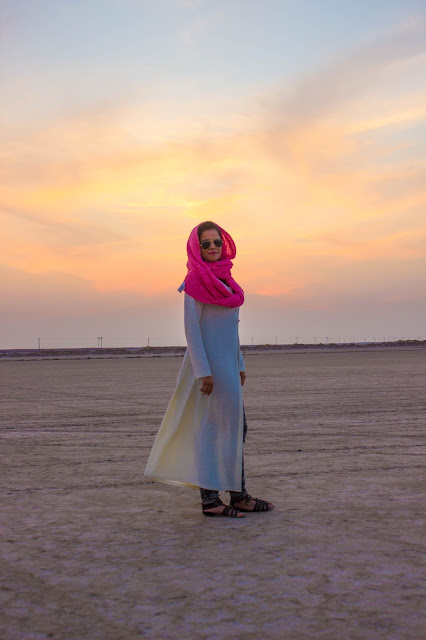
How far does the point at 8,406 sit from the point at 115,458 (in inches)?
278

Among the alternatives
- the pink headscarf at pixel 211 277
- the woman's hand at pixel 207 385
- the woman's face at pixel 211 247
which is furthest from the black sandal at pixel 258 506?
the woman's face at pixel 211 247

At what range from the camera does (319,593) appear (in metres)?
3.32

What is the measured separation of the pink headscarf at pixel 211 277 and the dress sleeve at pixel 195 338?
0.07 m

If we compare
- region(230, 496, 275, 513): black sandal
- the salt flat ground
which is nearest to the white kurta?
region(230, 496, 275, 513): black sandal

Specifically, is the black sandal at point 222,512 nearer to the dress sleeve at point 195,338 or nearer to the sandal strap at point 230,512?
the sandal strap at point 230,512

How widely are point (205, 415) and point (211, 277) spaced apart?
0.95 metres

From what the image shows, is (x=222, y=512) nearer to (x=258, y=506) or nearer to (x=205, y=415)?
(x=258, y=506)

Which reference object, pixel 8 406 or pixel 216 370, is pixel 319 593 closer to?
pixel 216 370

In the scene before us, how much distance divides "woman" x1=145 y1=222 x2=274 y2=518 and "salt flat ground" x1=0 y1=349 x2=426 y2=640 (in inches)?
9.7

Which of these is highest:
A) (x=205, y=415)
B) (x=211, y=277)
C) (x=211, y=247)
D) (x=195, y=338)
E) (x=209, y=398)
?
(x=211, y=247)

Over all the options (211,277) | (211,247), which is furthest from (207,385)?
(211,247)

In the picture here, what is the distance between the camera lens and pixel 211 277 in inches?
202

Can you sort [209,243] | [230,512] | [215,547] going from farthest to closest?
1. [209,243]
2. [230,512]
3. [215,547]

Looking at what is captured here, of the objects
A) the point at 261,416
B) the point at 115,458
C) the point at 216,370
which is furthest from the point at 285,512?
the point at 261,416
